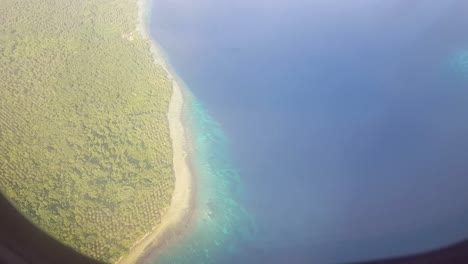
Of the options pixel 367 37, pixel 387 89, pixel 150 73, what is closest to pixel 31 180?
pixel 150 73

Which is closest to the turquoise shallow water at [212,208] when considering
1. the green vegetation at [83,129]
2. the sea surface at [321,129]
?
the sea surface at [321,129]

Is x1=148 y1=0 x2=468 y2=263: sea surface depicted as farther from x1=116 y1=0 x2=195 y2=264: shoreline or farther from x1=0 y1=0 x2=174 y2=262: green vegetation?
x1=0 y1=0 x2=174 y2=262: green vegetation

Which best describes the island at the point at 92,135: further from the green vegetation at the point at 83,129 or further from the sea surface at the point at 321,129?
the sea surface at the point at 321,129

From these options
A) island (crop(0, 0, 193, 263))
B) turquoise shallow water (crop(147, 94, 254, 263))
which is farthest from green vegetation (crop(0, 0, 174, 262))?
turquoise shallow water (crop(147, 94, 254, 263))

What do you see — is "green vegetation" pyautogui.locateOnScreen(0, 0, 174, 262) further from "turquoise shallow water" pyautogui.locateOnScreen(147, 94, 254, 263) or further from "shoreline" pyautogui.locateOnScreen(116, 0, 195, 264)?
"turquoise shallow water" pyautogui.locateOnScreen(147, 94, 254, 263)

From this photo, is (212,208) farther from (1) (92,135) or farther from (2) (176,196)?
(1) (92,135)
